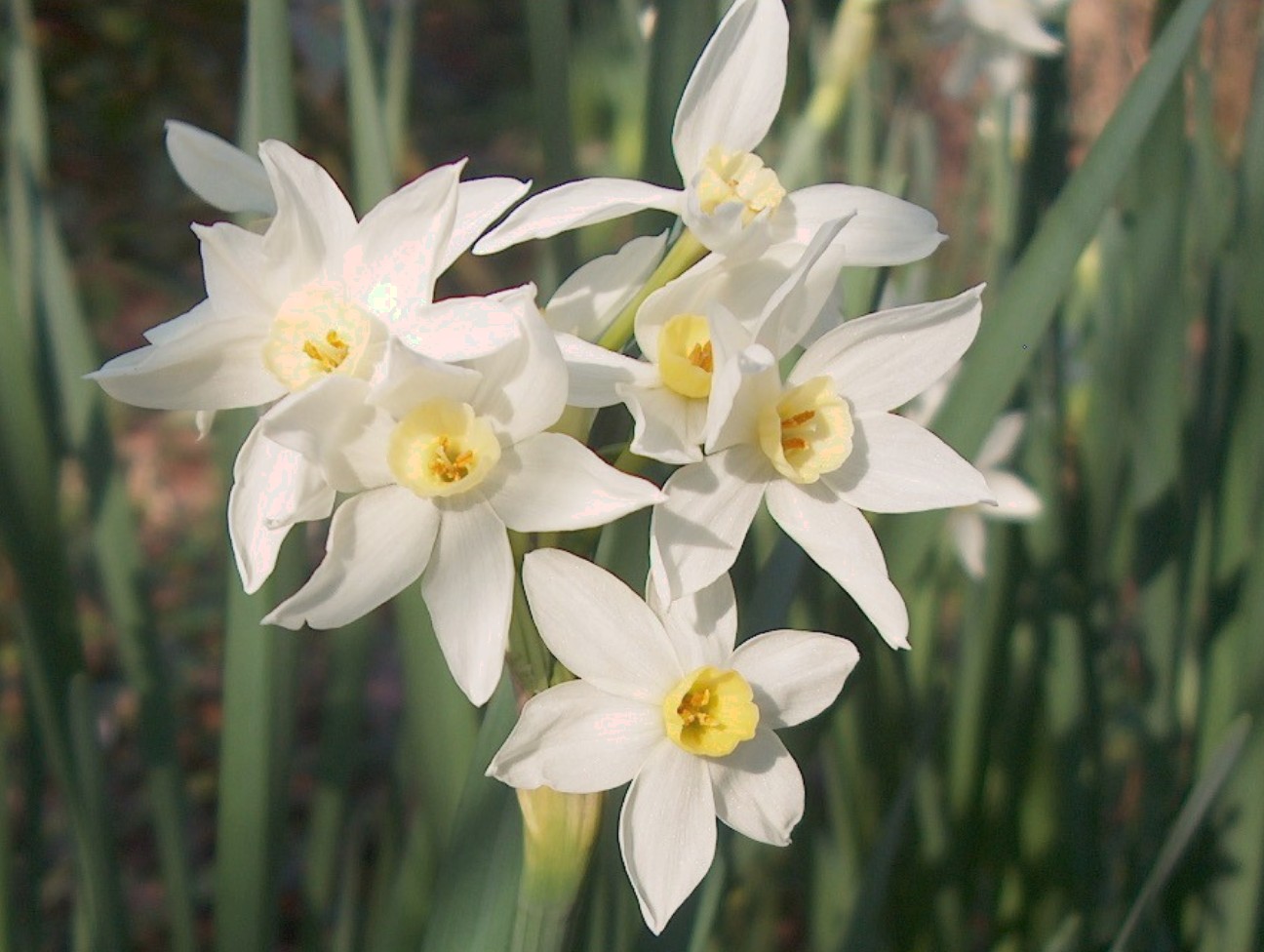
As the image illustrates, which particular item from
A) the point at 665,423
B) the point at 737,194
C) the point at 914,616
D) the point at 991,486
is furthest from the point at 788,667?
the point at 991,486

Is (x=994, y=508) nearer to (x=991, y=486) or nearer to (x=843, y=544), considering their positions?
(x=991, y=486)

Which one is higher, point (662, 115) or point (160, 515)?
point (662, 115)

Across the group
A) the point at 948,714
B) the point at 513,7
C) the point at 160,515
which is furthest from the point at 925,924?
the point at 513,7

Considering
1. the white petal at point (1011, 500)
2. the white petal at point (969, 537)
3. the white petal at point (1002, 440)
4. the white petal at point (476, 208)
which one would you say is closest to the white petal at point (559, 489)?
the white petal at point (476, 208)

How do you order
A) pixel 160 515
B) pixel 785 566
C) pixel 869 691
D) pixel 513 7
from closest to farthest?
1. pixel 785 566
2. pixel 869 691
3. pixel 160 515
4. pixel 513 7

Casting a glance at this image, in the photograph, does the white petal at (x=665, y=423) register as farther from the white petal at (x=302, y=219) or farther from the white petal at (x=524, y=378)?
the white petal at (x=302, y=219)

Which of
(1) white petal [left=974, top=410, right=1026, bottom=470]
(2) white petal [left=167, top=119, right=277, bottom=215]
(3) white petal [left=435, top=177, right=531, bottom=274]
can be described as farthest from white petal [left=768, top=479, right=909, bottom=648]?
(1) white petal [left=974, top=410, right=1026, bottom=470]

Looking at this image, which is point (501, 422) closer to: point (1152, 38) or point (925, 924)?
point (1152, 38)
